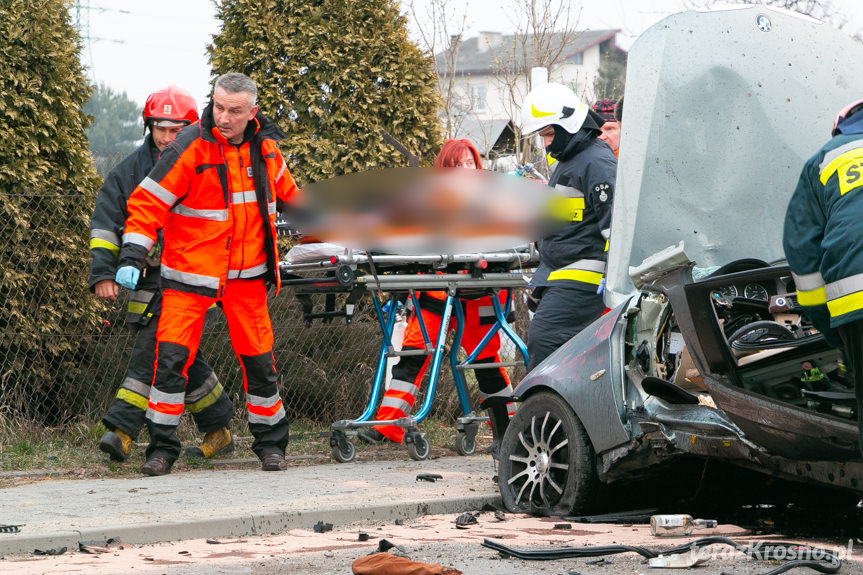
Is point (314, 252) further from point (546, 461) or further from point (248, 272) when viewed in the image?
point (546, 461)

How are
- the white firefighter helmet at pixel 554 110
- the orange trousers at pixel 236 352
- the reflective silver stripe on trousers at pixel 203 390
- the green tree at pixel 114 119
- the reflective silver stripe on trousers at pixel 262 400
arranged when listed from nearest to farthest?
the orange trousers at pixel 236 352 < the white firefighter helmet at pixel 554 110 < the reflective silver stripe on trousers at pixel 262 400 < the reflective silver stripe on trousers at pixel 203 390 < the green tree at pixel 114 119

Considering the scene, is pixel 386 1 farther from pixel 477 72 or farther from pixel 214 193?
pixel 477 72

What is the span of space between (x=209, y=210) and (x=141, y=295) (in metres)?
0.74

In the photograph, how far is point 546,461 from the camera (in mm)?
5699

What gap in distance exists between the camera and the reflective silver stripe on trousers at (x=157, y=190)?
678 centimetres

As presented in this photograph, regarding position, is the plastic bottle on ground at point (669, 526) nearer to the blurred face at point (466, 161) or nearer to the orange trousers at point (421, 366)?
the orange trousers at point (421, 366)

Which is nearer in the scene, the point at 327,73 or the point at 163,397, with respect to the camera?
the point at 163,397

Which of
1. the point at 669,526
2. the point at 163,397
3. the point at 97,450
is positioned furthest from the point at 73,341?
the point at 669,526

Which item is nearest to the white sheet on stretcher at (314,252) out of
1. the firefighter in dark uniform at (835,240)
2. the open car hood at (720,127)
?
the open car hood at (720,127)

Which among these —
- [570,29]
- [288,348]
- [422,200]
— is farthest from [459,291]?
[570,29]

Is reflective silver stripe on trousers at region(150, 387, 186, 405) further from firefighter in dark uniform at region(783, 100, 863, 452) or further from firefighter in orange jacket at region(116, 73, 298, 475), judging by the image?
firefighter in dark uniform at region(783, 100, 863, 452)

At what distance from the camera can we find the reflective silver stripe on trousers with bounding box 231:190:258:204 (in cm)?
700

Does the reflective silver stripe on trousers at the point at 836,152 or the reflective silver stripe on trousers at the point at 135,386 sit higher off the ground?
the reflective silver stripe on trousers at the point at 836,152

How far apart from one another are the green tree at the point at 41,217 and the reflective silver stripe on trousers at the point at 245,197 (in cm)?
152
